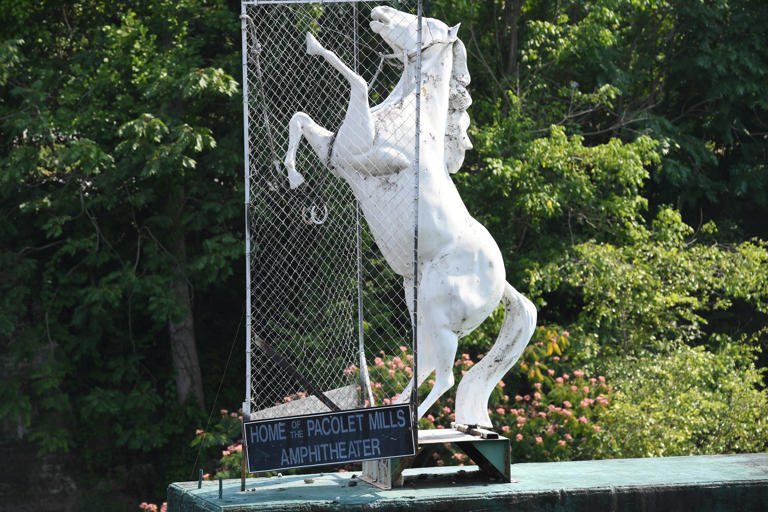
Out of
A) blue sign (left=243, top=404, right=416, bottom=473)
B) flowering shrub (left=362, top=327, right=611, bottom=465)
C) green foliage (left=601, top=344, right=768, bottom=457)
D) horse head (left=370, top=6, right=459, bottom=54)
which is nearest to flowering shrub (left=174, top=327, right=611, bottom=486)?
flowering shrub (left=362, top=327, right=611, bottom=465)

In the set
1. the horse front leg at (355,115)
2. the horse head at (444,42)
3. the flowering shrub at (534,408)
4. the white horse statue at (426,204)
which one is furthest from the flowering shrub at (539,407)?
the horse front leg at (355,115)

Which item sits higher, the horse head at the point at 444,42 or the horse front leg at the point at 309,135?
the horse head at the point at 444,42

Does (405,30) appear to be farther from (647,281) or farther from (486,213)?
(486,213)

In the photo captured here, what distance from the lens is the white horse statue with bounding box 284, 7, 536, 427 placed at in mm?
5883

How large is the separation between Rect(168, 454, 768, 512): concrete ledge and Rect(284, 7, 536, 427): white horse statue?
0.52 meters

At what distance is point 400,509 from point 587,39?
764 cm

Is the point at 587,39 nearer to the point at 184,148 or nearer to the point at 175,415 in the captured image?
the point at 184,148

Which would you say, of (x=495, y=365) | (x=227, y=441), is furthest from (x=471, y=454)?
(x=227, y=441)

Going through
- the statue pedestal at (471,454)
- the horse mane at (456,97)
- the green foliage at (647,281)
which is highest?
the horse mane at (456,97)

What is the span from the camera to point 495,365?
20.3 ft

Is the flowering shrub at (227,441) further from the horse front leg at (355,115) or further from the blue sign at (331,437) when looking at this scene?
the horse front leg at (355,115)

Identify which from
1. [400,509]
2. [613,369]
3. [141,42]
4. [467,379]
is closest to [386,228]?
[467,379]

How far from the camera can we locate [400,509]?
17.3 ft

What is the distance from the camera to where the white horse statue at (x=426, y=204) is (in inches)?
232
